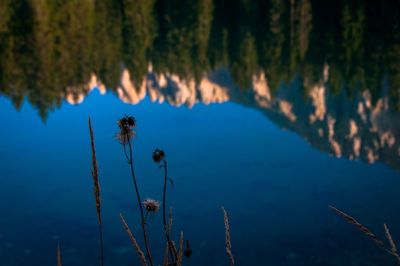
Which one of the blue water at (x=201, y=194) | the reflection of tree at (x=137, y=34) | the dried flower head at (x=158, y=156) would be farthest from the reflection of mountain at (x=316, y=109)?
the dried flower head at (x=158, y=156)

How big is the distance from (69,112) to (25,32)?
7473 mm

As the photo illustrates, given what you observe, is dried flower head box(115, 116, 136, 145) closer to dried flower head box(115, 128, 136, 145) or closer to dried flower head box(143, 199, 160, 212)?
dried flower head box(115, 128, 136, 145)

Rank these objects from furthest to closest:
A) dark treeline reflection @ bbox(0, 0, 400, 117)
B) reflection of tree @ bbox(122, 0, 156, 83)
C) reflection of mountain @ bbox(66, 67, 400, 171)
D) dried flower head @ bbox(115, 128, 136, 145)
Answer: reflection of tree @ bbox(122, 0, 156, 83)
dark treeline reflection @ bbox(0, 0, 400, 117)
reflection of mountain @ bbox(66, 67, 400, 171)
dried flower head @ bbox(115, 128, 136, 145)

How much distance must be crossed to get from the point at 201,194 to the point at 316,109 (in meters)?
7.17

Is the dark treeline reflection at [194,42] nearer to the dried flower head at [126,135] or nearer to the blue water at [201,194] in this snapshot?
the blue water at [201,194]

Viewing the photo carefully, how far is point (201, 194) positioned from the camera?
19.7 feet

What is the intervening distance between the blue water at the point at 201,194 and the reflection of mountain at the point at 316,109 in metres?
0.51

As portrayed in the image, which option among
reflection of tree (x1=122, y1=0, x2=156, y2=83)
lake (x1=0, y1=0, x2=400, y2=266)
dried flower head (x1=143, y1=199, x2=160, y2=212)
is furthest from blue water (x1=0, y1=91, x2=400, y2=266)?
reflection of tree (x1=122, y1=0, x2=156, y2=83)

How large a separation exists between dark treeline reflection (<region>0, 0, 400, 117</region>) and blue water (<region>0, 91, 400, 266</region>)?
3935mm

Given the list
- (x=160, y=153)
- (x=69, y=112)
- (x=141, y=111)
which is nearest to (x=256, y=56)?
(x=141, y=111)

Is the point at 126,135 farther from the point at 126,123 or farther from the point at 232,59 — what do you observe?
the point at 232,59

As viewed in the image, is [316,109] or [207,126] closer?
[207,126]

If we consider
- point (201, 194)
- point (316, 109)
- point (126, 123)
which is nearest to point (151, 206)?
point (126, 123)

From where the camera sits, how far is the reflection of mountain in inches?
303
